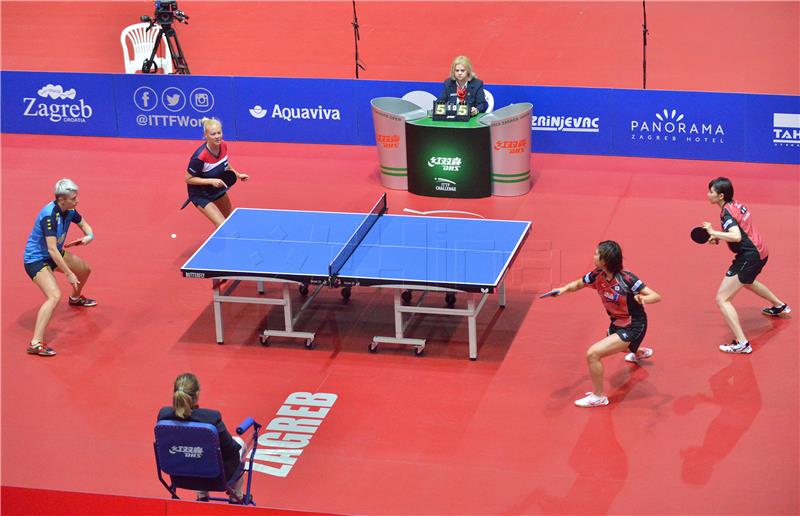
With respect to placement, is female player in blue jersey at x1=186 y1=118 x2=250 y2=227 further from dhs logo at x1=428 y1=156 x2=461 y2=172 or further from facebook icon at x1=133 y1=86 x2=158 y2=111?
facebook icon at x1=133 y1=86 x2=158 y2=111

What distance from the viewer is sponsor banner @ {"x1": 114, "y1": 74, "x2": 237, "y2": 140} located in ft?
49.4

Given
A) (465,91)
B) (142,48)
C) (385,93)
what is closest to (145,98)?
(142,48)

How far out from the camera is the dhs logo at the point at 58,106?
51.1 feet

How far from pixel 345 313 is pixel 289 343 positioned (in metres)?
0.74

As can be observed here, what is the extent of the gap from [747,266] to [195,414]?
494 centimetres

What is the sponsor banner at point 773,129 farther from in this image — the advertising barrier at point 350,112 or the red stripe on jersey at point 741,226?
the red stripe on jersey at point 741,226

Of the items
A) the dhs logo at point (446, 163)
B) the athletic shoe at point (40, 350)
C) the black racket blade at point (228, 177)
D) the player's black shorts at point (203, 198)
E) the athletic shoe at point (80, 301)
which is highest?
the black racket blade at point (228, 177)

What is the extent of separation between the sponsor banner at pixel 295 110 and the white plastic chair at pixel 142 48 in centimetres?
196

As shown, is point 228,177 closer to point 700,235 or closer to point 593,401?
point 593,401

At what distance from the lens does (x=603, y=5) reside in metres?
19.8

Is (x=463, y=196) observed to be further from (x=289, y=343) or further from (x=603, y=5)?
(x=603, y=5)

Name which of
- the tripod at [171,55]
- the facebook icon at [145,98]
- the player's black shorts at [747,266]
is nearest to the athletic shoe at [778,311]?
the player's black shorts at [747,266]

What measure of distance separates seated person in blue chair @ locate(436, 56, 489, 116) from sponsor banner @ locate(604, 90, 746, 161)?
1.73 metres

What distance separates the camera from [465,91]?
43.8 feet
